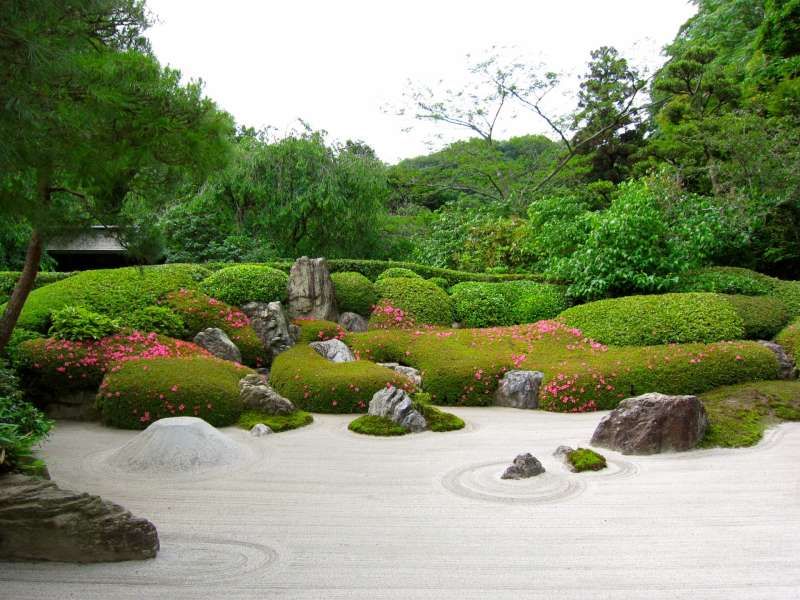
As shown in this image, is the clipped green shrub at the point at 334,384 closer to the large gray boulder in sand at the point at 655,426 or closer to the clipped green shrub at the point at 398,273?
the large gray boulder in sand at the point at 655,426

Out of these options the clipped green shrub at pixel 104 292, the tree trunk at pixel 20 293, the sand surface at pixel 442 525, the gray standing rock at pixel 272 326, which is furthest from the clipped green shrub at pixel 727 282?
the tree trunk at pixel 20 293

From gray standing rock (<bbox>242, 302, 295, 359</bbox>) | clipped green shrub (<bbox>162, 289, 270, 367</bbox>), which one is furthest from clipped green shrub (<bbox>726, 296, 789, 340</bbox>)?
clipped green shrub (<bbox>162, 289, 270, 367</bbox>)

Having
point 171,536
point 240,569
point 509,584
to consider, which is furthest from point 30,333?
point 509,584

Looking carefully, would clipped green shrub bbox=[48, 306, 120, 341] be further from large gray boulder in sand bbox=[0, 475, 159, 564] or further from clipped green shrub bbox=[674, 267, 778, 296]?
clipped green shrub bbox=[674, 267, 778, 296]

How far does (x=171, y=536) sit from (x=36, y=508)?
0.84 meters

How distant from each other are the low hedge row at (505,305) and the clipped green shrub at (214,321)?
4.13m

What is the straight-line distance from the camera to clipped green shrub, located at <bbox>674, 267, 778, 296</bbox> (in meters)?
10.4

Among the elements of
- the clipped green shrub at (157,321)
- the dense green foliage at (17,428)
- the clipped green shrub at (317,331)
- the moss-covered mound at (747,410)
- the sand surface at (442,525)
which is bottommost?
the sand surface at (442,525)

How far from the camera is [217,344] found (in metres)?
9.00

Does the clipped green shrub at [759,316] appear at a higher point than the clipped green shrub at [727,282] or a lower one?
lower

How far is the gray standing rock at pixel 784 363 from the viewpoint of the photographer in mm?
7875

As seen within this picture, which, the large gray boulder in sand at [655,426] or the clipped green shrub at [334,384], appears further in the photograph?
the clipped green shrub at [334,384]

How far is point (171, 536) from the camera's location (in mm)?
3596

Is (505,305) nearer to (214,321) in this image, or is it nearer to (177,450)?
(214,321)
